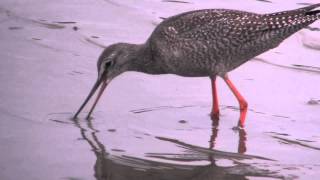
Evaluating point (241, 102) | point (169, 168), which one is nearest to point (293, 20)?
point (241, 102)

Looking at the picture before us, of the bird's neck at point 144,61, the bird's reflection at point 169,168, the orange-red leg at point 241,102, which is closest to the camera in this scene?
the bird's reflection at point 169,168

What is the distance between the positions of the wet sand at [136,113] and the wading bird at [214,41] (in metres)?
0.43

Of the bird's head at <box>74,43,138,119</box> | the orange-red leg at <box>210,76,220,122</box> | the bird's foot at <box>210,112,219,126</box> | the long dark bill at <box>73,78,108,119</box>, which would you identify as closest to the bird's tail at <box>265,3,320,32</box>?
the orange-red leg at <box>210,76,220,122</box>

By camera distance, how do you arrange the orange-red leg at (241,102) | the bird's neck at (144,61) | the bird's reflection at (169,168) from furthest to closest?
the bird's neck at (144,61) < the orange-red leg at (241,102) < the bird's reflection at (169,168)

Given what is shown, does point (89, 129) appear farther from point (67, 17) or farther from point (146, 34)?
point (67, 17)

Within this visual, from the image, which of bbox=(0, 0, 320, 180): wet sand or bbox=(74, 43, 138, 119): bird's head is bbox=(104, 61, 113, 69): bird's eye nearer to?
bbox=(74, 43, 138, 119): bird's head

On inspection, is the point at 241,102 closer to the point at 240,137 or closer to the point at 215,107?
the point at 215,107

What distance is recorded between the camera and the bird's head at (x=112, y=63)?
9.02 metres

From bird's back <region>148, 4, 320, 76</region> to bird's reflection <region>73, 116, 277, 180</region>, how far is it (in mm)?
1471

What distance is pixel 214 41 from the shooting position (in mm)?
9016

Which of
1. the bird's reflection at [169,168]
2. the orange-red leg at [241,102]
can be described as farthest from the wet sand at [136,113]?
the orange-red leg at [241,102]

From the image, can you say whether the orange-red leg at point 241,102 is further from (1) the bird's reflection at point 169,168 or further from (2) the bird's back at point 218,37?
(1) the bird's reflection at point 169,168

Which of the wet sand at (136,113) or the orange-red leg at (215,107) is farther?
the orange-red leg at (215,107)

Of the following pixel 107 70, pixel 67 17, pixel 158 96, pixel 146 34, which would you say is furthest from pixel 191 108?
pixel 67 17
